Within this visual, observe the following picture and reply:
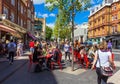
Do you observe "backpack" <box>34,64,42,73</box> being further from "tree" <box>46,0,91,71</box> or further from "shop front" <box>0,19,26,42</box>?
"shop front" <box>0,19,26,42</box>

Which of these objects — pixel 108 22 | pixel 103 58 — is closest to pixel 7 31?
pixel 103 58

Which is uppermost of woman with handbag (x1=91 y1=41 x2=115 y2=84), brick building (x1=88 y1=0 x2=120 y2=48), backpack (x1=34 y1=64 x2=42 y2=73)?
brick building (x1=88 y1=0 x2=120 y2=48)

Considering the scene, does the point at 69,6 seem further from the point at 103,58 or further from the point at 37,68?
the point at 103,58

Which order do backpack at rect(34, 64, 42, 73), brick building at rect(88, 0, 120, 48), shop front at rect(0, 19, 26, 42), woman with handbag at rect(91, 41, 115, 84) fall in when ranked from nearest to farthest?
1. woman with handbag at rect(91, 41, 115, 84)
2. backpack at rect(34, 64, 42, 73)
3. shop front at rect(0, 19, 26, 42)
4. brick building at rect(88, 0, 120, 48)

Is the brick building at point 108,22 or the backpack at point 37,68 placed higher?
the brick building at point 108,22

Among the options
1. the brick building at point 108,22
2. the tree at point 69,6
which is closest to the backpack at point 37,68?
the tree at point 69,6

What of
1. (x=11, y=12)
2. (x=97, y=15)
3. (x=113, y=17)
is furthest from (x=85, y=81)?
(x=97, y=15)

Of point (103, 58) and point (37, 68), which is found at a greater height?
point (103, 58)

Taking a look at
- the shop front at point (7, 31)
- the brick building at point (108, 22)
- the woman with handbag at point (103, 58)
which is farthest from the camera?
the brick building at point (108, 22)

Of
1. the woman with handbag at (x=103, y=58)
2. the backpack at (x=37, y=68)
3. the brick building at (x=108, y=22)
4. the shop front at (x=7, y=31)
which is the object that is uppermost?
the brick building at (x=108, y=22)

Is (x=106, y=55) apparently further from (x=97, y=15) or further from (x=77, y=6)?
(x=97, y=15)

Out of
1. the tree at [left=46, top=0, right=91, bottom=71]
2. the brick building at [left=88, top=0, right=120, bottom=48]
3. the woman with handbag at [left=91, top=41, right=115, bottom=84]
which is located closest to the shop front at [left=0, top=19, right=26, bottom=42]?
the tree at [left=46, top=0, right=91, bottom=71]

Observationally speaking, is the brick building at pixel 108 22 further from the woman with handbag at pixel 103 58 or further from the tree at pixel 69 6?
the woman with handbag at pixel 103 58

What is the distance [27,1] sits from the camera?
5319cm
